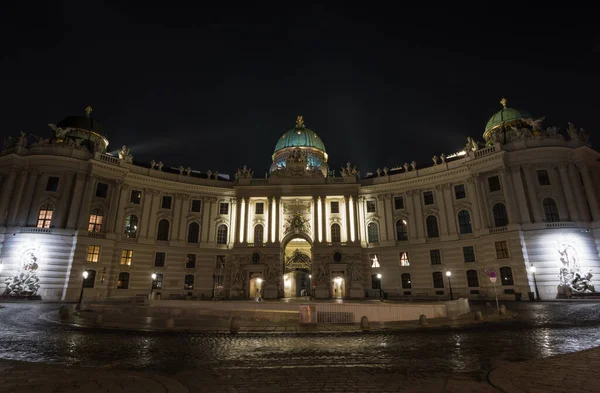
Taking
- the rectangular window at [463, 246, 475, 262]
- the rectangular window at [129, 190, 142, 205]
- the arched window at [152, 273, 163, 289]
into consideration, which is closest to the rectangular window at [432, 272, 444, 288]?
the rectangular window at [463, 246, 475, 262]

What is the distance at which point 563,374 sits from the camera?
23.1ft

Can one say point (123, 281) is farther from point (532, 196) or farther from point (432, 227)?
point (532, 196)

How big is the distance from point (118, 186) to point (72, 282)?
13173mm

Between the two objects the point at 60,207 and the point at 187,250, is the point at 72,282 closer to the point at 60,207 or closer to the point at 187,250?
the point at 60,207

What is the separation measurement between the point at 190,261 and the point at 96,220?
13.3 m

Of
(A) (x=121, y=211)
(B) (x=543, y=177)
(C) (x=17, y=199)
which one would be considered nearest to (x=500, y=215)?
(B) (x=543, y=177)

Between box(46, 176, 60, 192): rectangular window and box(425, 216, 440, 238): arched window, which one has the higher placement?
box(46, 176, 60, 192): rectangular window

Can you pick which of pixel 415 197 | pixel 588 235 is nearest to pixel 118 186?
pixel 415 197

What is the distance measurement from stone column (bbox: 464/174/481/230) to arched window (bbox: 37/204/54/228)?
172ft

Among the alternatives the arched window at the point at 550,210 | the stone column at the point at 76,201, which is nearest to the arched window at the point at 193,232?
the stone column at the point at 76,201

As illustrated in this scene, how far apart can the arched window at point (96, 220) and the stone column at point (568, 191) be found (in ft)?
185

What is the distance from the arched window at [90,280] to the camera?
38000mm

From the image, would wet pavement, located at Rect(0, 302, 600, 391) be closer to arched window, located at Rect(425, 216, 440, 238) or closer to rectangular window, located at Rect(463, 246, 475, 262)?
rectangular window, located at Rect(463, 246, 475, 262)

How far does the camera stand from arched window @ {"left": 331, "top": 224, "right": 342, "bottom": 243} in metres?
49.0
